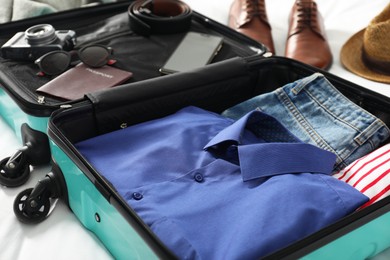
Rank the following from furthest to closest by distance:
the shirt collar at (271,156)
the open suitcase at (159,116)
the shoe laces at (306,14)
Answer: the shoe laces at (306,14)
the shirt collar at (271,156)
the open suitcase at (159,116)

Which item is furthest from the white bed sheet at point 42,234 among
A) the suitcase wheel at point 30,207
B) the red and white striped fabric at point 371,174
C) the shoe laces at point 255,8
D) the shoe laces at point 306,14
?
the shoe laces at point 255,8

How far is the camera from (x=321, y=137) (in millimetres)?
829

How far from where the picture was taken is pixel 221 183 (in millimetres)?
695

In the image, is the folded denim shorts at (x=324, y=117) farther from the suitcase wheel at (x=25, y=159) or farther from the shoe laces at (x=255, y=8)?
the shoe laces at (x=255, y=8)

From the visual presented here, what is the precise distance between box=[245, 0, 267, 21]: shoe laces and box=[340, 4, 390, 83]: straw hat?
0.82 feet

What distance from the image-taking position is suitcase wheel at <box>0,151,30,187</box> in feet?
2.73

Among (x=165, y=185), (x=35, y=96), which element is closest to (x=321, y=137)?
(x=165, y=185)

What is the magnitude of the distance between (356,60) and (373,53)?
71 mm

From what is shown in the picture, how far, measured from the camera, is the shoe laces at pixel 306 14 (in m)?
1.29

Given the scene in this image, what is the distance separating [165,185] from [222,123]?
0.21 m

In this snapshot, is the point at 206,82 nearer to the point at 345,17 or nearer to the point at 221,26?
the point at 221,26

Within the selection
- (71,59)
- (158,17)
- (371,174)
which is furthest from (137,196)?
(158,17)

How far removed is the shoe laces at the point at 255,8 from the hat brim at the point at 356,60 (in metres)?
0.25

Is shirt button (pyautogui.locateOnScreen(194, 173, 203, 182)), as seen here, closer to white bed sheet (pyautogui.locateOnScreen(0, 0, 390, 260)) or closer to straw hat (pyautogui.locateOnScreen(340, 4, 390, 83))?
white bed sheet (pyautogui.locateOnScreen(0, 0, 390, 260))
